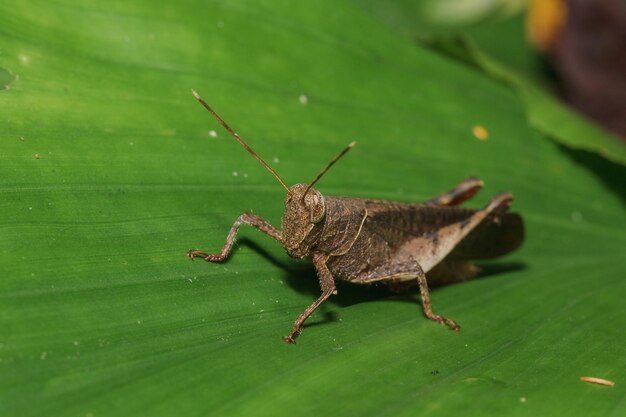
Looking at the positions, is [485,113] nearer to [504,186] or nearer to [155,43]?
[504,186]

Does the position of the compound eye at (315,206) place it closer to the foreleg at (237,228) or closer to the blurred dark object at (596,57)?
the foreleg at (237,228)

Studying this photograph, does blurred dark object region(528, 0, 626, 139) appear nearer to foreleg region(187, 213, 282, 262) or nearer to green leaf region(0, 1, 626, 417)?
green leaf region(0, 1, 626, 417)

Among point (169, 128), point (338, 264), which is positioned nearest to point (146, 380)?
point (338, 264)

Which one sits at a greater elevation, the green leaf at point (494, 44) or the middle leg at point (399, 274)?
the green leaf at point (494, 44)

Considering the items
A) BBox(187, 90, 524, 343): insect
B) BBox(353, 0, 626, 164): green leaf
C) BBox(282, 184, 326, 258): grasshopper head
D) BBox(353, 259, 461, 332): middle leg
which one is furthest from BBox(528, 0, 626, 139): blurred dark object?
BBox(282, 184, 326, 258): grasshopper head

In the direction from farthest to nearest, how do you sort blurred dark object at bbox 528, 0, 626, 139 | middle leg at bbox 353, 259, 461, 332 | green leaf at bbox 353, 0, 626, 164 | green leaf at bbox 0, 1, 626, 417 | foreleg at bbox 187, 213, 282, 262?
blurred dark object at bbox 528, 0, 626, 139
green leaf at bbox 353, 0, 626, 164
middle leg at bbox 353, 259, 461, 332
foreleg at bbox 187, 213, 282, 262
green leaf at bbox 0, 1, 626, 417

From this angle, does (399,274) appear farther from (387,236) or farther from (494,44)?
(494,44)

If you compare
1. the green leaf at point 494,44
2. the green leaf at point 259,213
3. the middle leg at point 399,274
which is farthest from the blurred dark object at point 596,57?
the middle leg at point 399,274
